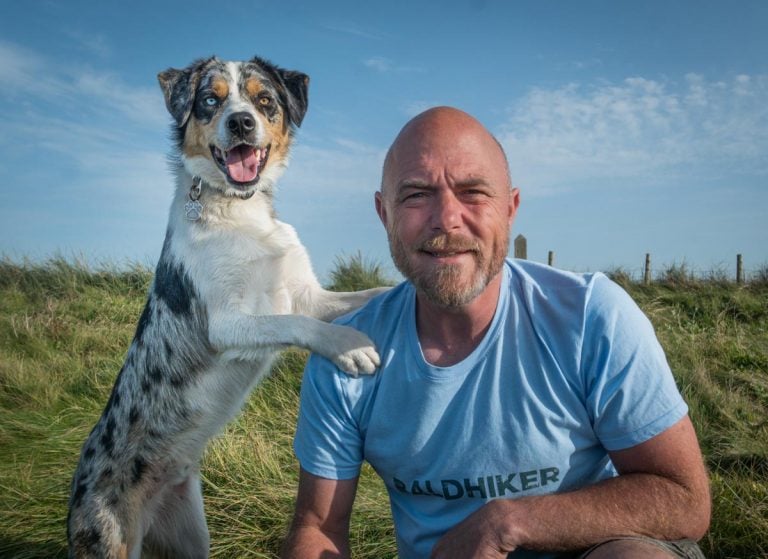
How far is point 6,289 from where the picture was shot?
42.9 ft

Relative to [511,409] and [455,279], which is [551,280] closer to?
[455,279]

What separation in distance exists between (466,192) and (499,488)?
1.05 m

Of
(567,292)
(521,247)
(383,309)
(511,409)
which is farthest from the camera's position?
(521,247)

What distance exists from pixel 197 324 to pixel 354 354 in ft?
5.54

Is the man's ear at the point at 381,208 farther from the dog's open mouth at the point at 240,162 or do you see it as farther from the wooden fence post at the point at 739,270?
the wooden fence post at the point at 739,270

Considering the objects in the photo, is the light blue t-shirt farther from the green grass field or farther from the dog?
the green grass field

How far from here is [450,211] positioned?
2299 millimetres

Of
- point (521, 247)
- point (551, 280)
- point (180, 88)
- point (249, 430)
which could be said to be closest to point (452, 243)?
point (551, 280)

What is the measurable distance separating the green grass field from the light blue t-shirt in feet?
5.99

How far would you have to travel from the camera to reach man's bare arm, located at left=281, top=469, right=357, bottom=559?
7.99ft

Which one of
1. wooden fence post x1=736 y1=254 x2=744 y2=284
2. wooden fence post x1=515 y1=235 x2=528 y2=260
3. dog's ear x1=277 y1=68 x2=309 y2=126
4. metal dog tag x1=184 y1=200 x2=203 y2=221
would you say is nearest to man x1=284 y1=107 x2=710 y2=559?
metal dog tag x1=184 y1=200 x2=203 y2=221

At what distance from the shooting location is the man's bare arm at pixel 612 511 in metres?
2.09

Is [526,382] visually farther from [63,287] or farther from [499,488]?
[63,287]

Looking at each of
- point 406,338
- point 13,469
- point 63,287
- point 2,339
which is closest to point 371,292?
point 406,338
